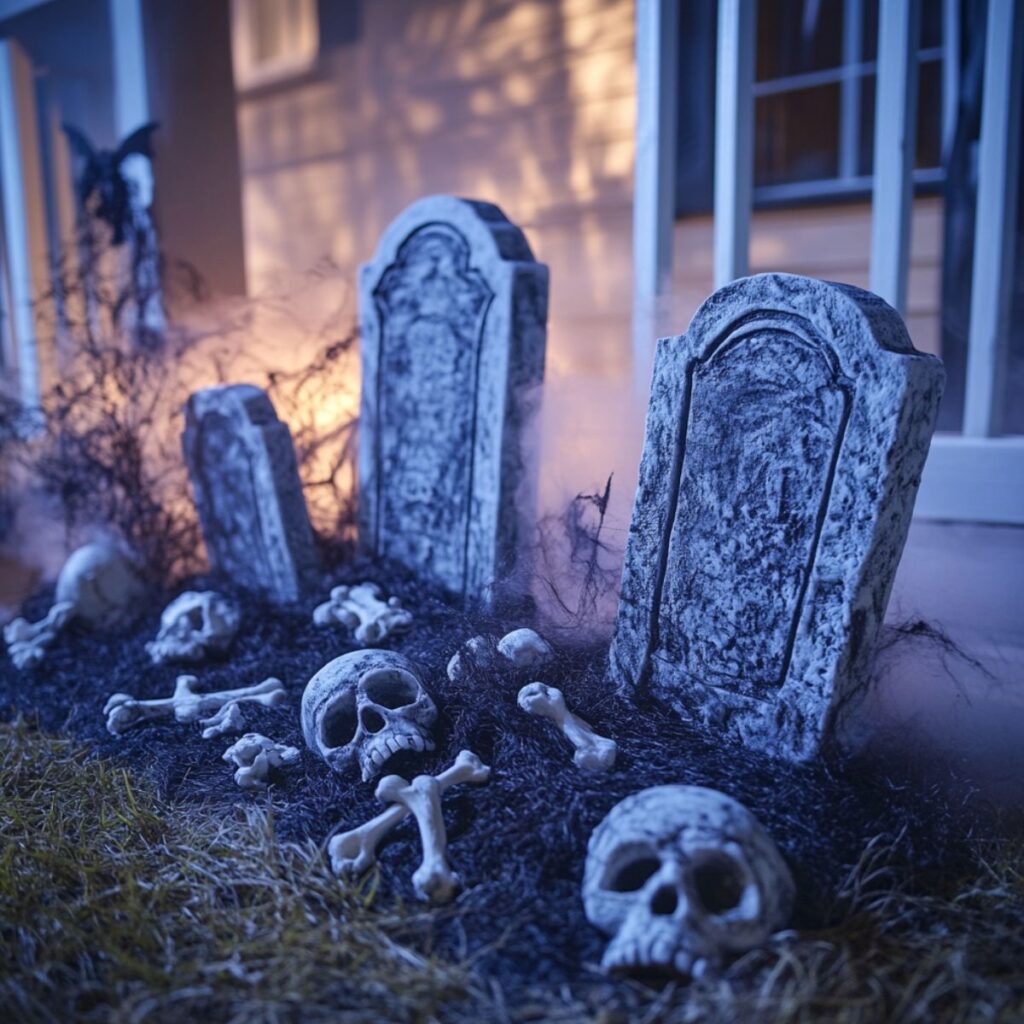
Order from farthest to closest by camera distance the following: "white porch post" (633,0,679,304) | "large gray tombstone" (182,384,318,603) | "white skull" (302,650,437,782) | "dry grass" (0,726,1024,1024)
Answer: "white porch post" (633,0,679,304)
"large gray tombstone" (182,384,318,603)
"white skull" (302,650,437,782)
"dry grass" (0,726,1024,1024)

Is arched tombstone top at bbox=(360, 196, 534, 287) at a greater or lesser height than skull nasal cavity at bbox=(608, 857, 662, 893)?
greater

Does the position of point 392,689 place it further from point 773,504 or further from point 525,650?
point 773,504

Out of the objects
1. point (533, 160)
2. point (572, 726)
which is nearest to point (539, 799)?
point (572, 726)

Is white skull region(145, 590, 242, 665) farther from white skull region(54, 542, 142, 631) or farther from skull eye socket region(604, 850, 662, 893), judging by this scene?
skull eye socket region(604, 850, 662, 893)

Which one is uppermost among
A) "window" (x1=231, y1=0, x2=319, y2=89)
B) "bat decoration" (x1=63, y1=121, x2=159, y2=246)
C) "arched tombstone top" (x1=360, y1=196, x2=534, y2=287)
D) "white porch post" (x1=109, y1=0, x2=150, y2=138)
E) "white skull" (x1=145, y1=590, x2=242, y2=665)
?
"window" (x1=231, y1=0, x2=319, y2=89)

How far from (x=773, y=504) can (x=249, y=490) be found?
2111 millimetres

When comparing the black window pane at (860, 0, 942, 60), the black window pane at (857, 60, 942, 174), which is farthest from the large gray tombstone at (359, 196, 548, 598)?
the black window pane at (860, 0, 942, 60)

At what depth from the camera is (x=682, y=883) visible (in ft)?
5.41

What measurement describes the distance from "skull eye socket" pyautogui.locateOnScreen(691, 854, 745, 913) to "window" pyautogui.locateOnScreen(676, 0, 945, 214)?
11.7ft

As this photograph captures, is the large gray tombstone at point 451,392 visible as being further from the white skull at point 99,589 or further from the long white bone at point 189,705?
the white skull at point 99,589

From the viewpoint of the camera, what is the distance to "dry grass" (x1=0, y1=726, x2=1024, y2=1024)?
156 centimetres

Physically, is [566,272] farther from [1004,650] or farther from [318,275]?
[1004,650]

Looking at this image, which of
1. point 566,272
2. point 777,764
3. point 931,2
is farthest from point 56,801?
point 931,2

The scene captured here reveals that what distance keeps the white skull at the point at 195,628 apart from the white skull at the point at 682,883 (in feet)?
6.27
